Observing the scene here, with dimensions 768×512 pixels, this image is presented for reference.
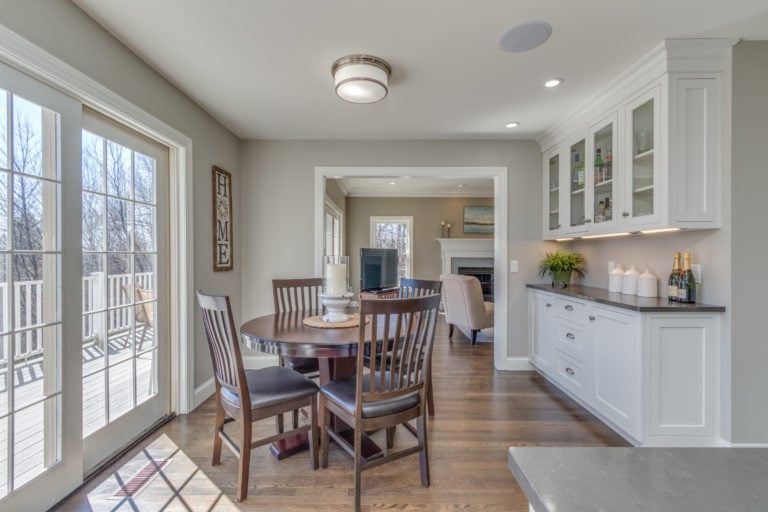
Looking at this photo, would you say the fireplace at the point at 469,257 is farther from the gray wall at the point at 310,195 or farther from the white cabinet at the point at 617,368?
the white cabinet at the point at 617,368

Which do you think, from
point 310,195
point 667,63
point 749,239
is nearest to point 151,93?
point 310,195

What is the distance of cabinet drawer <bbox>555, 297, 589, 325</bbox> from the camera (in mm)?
2614

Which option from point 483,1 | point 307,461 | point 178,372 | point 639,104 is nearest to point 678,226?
point 639,104

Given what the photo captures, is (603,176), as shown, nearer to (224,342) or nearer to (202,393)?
(224,342)

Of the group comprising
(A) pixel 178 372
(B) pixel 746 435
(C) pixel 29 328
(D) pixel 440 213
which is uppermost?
(D) pixel 440 213

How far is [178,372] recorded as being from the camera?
2.59 meters

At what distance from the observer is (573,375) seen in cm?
276

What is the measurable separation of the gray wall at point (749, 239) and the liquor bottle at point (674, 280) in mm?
260

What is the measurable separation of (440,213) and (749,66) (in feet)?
16.7

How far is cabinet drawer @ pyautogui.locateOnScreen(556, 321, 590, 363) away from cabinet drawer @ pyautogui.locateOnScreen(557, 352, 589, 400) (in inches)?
2.5

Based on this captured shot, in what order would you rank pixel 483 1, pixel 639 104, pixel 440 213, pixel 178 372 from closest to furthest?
pixel 483 1 < pixel 639 104 < pixel 178 372 < pixel 440 213

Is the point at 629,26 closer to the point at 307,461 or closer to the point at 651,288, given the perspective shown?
the point at 651,288

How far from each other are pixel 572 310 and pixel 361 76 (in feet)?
7.64

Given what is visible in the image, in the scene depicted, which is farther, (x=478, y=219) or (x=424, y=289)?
(x=478, y=219)
